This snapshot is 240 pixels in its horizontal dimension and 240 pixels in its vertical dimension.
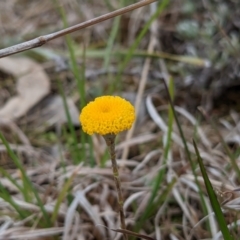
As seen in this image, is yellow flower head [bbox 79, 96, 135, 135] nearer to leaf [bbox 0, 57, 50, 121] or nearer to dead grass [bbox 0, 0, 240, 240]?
dead grass [bbox 0, 0, 240, 240]

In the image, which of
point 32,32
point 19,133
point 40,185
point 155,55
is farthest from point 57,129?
point 32,32

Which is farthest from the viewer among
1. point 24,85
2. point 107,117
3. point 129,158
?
point 24,85

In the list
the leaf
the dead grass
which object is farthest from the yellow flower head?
the leaf

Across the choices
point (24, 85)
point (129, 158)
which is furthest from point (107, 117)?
point (24, 85)

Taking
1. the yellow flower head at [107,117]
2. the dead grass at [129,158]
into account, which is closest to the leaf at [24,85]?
the dead grass at [129,158]

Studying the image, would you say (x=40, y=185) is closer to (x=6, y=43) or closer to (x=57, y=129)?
(x=57, y=129)

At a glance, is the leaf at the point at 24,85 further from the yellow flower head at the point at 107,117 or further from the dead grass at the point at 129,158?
the yellow flower head at the point at 107,117

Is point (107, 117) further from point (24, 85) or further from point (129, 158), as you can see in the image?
point (24, 85)
